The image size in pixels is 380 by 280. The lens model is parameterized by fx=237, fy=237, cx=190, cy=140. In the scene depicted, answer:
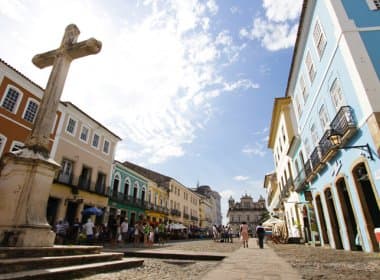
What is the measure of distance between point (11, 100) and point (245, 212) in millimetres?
77410

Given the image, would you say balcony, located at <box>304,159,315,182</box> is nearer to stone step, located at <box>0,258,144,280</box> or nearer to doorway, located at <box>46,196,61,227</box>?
stone step, located at <box>0,258,144,280</box>

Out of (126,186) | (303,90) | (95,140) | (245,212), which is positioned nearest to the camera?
(303,90)

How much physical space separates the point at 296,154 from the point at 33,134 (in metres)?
16.9

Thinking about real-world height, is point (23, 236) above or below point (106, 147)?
below

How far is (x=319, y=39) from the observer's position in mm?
10789

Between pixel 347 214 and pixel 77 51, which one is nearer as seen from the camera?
pixel 77 51

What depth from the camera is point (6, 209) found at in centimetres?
479

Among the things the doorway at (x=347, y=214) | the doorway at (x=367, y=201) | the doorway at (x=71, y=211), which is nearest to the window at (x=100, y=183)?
the doorway at (x=71, y=211)

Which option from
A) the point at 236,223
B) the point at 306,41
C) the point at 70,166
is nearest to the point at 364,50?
the point at 306,41

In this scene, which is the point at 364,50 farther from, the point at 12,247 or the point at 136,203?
the point at 136,203

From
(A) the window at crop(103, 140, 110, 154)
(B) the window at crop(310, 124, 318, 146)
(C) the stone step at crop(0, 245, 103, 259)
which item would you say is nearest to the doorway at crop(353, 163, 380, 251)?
(B) the window at crop(310, 124, 318, 146)

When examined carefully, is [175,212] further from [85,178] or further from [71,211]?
[71,211]

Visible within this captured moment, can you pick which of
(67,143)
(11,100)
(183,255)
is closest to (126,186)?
(67,143)

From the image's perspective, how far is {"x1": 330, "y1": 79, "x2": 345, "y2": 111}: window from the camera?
916cm
